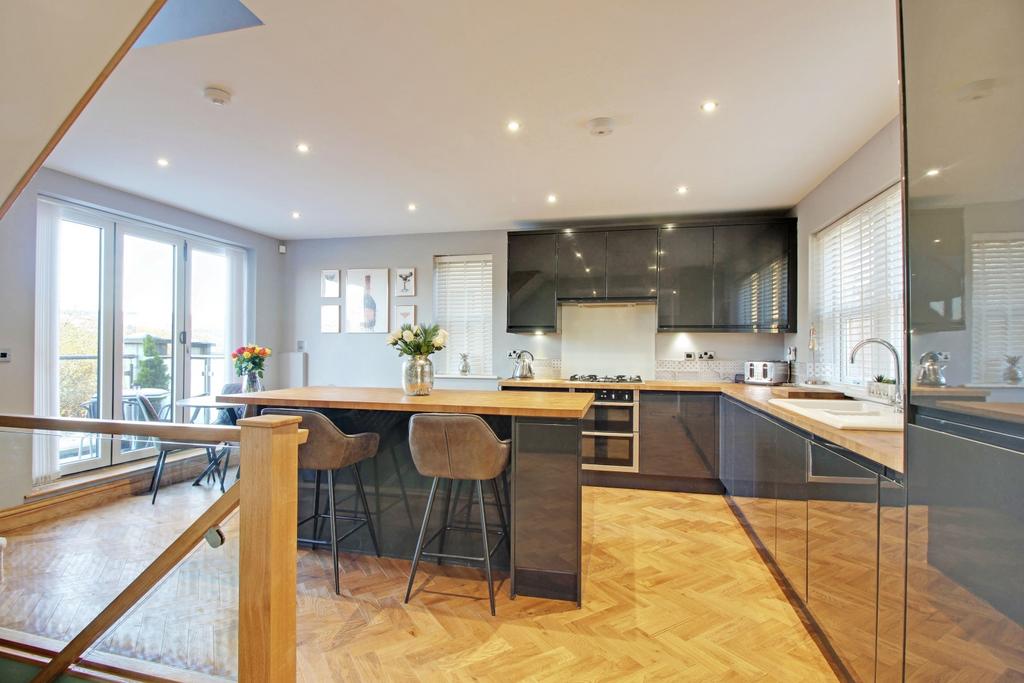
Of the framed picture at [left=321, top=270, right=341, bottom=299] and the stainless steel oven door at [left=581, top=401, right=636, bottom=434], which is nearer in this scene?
the stainless steel oven door at [left=581, top=401, right=636, bottom=434]

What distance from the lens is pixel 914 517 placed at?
1306 mm

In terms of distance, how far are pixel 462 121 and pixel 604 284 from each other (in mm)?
2383

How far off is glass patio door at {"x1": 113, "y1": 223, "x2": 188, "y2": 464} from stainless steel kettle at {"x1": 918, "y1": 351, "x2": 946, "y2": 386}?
206 inches

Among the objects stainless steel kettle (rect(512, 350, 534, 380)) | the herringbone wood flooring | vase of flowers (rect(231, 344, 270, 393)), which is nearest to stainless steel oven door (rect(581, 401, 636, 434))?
stainless steel kettle (rect(512, 350, 534, 380))

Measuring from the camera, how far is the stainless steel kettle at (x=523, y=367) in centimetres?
501

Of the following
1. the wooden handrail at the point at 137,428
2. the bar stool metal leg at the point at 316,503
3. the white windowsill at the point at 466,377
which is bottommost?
the bar stool metal leg at the point at 316,503

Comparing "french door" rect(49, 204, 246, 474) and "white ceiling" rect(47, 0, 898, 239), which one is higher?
"white ceiling" rect(47, 0, 898, 239)

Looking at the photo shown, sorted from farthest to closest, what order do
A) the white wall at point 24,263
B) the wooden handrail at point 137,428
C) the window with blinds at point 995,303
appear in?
the white wall at point 24,263
the wooden handrail at point 137,428
the window with blinds at point 995,303

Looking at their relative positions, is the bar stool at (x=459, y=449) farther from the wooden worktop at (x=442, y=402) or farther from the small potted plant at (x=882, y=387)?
the small potted plant at (x=882, y=387)

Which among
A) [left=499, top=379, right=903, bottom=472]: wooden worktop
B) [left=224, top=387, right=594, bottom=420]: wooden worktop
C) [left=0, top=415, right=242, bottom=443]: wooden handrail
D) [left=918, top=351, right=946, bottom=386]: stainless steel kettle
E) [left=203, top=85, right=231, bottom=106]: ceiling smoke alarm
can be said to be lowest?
[left=499, top=379, right=903, bottom=472]: wooden worktop

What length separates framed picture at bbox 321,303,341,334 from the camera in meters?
5.86

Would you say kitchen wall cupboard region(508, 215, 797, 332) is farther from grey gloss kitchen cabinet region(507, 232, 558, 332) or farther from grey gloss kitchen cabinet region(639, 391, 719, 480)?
grey gloss kitchen cabinet region(639, 391, 719, 480)

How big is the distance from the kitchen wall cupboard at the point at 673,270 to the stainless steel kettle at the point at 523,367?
1.00 ft

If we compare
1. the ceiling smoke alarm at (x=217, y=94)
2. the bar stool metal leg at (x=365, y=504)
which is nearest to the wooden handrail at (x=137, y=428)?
the bar stool metal leg at (x=365, y=504)
